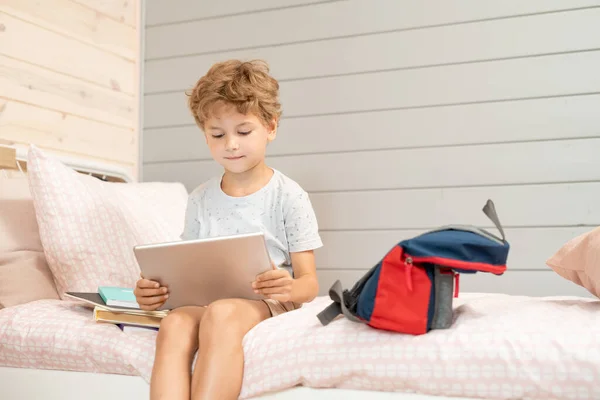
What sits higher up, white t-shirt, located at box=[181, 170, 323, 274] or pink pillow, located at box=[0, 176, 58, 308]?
white t-shirt, located at box=[181, 170, 323, 274]

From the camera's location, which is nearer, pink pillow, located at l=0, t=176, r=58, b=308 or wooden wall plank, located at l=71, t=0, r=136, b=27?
pink pillow, located at l=0, t=176, r=58, b=308

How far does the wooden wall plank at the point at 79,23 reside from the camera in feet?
6.49

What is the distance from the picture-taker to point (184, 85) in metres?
2.42

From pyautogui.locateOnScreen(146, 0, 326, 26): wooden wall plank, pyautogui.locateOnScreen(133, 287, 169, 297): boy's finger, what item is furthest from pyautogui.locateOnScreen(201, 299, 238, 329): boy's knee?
pyautogui.locateOnScreen(146, 0, 326, 26): wooden wall plank

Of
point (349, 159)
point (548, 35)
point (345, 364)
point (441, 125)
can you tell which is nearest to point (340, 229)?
point (349, 159)

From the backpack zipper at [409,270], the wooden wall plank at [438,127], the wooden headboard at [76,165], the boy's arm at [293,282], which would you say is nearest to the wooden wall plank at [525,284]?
the wooden wall plank at [438,127]

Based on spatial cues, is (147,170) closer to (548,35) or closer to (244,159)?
(244,159)

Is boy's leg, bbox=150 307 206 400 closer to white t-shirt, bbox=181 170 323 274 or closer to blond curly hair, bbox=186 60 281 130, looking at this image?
white t-shirt, bbox=181 170 323 274

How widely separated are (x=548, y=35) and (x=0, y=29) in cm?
156

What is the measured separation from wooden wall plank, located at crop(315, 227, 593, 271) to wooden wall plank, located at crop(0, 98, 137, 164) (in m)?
0.79

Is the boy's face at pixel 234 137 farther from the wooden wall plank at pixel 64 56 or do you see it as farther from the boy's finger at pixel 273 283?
the wooden wall plank at pixel 64 56

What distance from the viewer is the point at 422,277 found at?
1.11 m

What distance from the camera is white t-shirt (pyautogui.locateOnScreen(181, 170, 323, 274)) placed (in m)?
1.47

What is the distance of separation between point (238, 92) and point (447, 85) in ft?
2.77
